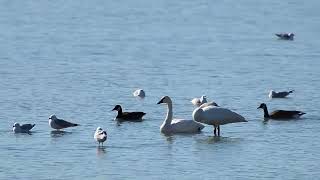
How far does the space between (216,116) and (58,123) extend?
277 cm

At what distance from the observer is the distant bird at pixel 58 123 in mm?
20234

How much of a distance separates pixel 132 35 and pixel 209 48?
426cm

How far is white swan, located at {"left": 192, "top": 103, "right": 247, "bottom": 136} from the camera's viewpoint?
20.4 m

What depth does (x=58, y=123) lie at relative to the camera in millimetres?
20281

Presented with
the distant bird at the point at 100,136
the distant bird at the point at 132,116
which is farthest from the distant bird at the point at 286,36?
the distant bird at the point at 100,136

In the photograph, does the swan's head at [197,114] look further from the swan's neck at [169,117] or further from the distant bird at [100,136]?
the distant bird at [100,136]

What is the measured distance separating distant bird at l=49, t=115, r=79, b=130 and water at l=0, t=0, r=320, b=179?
Answer: 21 centimetres

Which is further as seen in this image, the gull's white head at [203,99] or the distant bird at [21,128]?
the gull's white head at [203,99]

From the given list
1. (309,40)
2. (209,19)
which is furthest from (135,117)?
(209,19)

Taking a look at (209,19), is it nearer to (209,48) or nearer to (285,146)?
(209,48)

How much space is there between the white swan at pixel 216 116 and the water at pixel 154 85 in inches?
10.5

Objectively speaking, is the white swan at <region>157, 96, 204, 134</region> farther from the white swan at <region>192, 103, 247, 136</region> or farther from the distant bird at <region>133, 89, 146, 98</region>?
the distant bird at <region>133, 89, 146, 98</region>

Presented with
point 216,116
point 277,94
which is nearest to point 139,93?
point 277,94

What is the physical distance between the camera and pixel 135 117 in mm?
21891
